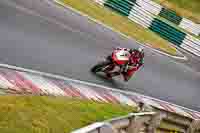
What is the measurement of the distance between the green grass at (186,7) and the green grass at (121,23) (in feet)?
36.6

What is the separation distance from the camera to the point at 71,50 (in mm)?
18984

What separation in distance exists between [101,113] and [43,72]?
2.47 meters

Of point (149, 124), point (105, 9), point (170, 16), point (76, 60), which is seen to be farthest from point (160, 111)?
point (170, 16)

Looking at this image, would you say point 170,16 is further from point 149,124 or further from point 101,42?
point 149,124

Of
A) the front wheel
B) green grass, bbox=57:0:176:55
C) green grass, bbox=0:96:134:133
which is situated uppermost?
green grass, bbox=57:0:176:55

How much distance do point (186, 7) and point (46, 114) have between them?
34.6 meters

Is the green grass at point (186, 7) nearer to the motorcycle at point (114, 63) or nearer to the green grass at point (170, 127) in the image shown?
the motorcycle at point (114, 63)

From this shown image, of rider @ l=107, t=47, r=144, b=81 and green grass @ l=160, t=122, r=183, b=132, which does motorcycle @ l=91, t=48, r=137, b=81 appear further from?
green grass @ l=160, t=122, r=183, b=132

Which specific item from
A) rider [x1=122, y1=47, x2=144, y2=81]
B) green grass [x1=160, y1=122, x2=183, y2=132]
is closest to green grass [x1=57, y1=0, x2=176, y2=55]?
rider [x1=122, y1=47, x2=144, y2=81]

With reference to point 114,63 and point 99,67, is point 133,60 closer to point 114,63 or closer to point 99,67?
point 114,63

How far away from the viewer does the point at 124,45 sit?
85.4ft

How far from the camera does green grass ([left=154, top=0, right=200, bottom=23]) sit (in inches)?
1668

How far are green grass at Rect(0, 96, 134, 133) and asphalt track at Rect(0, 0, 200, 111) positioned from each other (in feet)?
8.63

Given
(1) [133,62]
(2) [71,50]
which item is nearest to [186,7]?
(2) [71,50]
